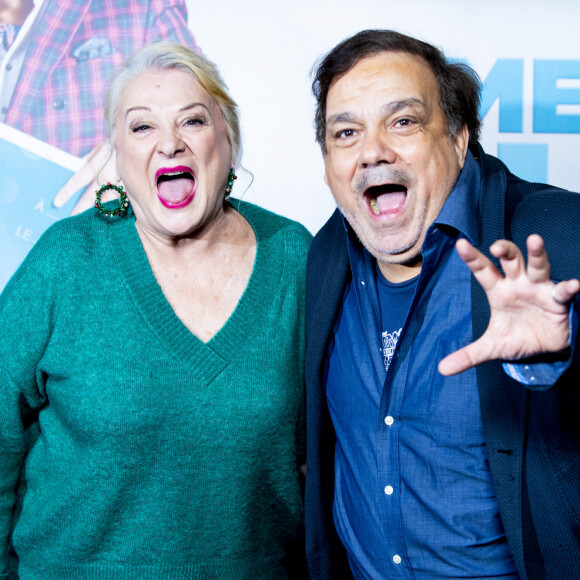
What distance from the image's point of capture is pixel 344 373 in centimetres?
140

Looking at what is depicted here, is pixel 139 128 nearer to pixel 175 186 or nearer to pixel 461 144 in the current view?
pixel 175 186

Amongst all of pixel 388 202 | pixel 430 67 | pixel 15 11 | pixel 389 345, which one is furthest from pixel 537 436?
pixel 15 11

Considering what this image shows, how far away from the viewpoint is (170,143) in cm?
137

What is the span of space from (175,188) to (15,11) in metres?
1.00

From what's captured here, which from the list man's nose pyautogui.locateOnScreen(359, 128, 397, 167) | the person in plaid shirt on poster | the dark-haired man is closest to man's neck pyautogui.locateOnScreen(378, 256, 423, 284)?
the dark-haired man

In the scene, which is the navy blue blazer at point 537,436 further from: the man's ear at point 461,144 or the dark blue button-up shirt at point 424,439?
the man's ear at point 461,144

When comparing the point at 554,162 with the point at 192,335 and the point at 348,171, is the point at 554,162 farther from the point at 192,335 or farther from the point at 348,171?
the point at 192,335

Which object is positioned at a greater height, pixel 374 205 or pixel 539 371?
pixel 374 205

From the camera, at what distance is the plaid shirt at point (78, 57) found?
201cm

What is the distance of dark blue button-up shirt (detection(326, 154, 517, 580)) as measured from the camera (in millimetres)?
1192

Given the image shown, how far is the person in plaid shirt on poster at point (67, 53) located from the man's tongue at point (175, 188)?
0.69m

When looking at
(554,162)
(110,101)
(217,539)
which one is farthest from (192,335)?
(554,162)

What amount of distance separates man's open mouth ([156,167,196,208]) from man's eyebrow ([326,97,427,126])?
0.33 meters

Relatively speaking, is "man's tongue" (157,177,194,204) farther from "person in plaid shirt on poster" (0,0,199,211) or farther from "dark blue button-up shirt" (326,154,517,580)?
"person in plaid shirt on poster" (0,0,199,211)
